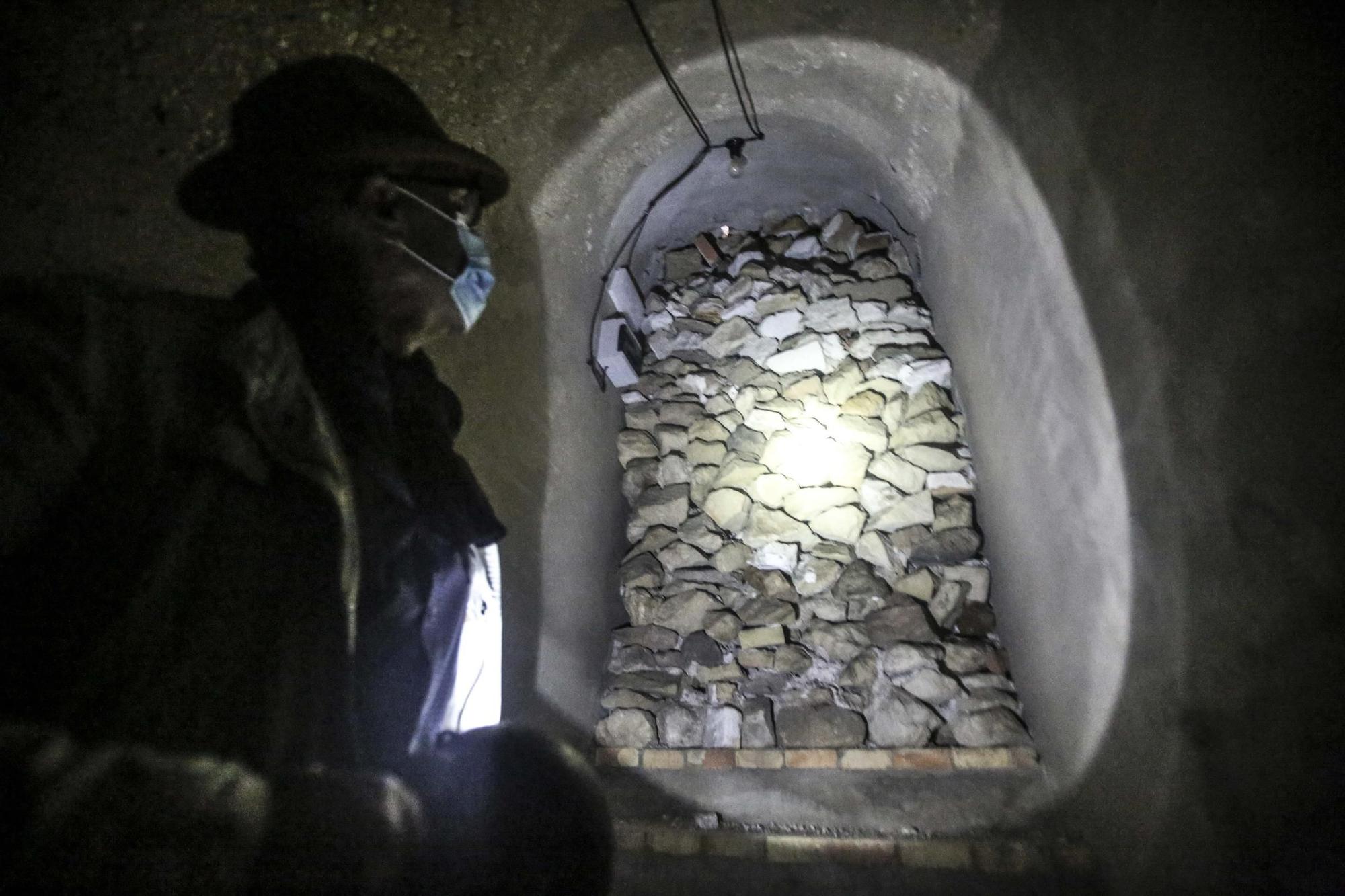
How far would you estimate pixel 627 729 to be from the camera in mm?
1968

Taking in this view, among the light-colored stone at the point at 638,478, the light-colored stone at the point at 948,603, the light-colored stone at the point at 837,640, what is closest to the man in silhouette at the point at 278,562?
the light-colored stone at the point at 837,640

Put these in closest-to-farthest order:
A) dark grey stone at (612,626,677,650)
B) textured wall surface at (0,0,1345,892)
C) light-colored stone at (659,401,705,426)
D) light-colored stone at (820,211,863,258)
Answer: textured wall surface at (0,0,1345,892) → dark grey stone at (612,626,677,650) → light-colored stone at (659,401,705,426) → light-colored stone at (820,211,863,258)

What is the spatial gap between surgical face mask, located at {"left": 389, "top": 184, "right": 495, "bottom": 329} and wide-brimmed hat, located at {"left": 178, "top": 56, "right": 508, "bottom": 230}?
0.10m

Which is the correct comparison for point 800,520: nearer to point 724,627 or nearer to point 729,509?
point 729,509

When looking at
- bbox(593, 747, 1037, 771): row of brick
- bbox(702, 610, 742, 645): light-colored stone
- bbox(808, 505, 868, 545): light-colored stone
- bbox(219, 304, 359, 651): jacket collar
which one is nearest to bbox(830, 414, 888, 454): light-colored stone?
bbox(808, 505, 868, 545): light-colored stone

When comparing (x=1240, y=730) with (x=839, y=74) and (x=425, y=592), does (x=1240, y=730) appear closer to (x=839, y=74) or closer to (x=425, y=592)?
(x=425, y=592)

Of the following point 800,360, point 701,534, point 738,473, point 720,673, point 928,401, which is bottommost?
point 720,673

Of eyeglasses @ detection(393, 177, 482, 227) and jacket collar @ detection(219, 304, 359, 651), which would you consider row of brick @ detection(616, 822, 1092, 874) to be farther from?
Answer: eyeglasses @ detection(393, 177, 482, 227)

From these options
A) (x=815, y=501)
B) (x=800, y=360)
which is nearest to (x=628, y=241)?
(x=800, y=360)

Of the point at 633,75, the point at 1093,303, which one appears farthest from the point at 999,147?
the point at 633,75

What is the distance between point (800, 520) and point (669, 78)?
1.39 meters

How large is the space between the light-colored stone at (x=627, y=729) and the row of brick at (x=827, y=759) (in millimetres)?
20

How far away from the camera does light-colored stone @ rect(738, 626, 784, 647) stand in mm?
2053

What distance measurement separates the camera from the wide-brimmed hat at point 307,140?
37.8 inches
